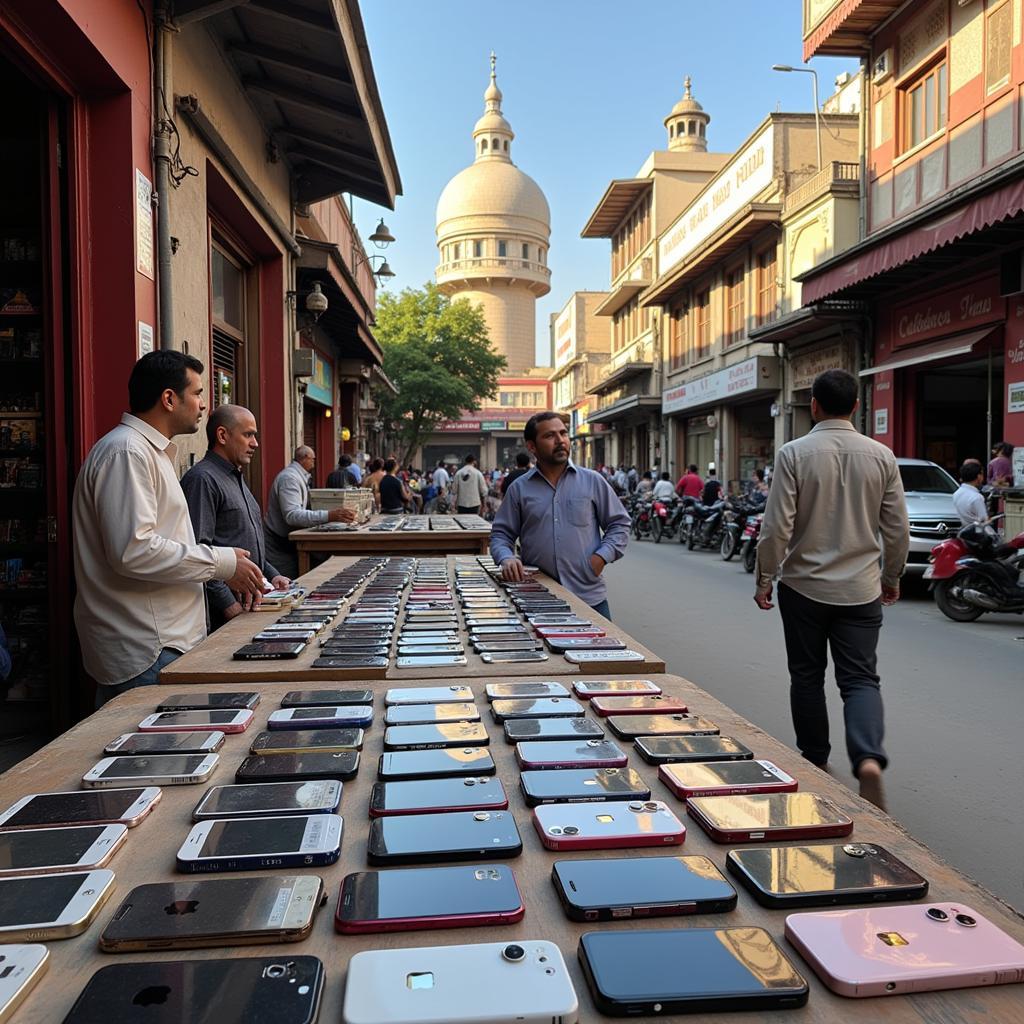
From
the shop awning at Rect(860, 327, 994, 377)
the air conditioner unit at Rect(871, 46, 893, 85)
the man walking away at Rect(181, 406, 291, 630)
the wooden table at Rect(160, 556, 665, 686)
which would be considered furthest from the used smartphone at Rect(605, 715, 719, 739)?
the air conditioner unit at Rect(871, 46, 893, 85)

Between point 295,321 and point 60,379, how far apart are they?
5492mm

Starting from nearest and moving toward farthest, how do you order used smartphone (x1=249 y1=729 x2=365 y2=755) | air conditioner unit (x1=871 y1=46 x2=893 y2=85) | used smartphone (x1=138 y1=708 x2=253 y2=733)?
used smartphone (x1=249 y1=729 x2=365 y2=755) < used smartphone (x1=138 y1=708 x2=253 y2=733) < air conditioner unit (x1=871 y1=46 x2=893 y2=85)

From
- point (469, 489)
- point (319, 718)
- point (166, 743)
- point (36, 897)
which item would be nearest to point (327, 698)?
point (319, 718)

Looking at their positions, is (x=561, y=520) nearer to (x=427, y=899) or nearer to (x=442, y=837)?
(x=442, y=837)

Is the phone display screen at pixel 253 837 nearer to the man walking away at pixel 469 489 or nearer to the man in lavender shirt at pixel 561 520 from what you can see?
the man in lavender shirt at pixel 561 520

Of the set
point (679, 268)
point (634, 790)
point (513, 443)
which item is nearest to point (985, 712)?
point (634, 790)

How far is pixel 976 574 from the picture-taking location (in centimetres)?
815

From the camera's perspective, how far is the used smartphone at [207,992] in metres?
0.88

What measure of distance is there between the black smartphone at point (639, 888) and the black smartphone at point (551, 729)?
49 cm

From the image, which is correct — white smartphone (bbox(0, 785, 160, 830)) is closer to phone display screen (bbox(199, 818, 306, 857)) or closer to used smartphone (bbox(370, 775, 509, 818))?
phone display screen (bbox(199, 818, 306, 857))

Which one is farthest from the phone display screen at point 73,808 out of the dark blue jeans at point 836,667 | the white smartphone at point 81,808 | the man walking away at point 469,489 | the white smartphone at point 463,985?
the man walking away at point 469,489

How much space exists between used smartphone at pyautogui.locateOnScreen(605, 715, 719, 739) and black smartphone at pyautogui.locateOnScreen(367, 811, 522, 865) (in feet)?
1.62

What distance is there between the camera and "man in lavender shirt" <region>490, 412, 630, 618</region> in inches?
167

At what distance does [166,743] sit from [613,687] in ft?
3.45
